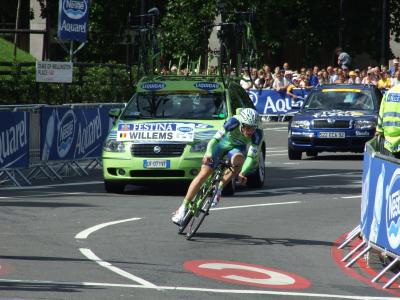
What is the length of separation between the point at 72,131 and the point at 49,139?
0.86 meters

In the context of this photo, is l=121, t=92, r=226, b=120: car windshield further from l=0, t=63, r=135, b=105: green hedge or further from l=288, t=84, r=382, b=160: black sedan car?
l=0, t=63, r=135, b=105: green hedge

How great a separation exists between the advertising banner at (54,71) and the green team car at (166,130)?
17.6 feet

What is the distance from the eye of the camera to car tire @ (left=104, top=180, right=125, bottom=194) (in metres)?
20.5

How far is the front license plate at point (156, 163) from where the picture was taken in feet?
65.2

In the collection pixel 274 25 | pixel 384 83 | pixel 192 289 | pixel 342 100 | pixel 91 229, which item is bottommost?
pixel 91 229

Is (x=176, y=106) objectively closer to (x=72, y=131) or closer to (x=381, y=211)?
(x=72, y=131)

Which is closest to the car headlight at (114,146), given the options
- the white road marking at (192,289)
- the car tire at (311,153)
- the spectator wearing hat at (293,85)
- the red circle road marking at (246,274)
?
the red circle road marking at (246,274)

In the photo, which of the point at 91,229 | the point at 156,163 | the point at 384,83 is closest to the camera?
the point at 91,229

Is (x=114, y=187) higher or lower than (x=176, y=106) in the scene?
lower

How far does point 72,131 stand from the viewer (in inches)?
933

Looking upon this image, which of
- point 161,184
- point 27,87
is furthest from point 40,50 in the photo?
point 161,184

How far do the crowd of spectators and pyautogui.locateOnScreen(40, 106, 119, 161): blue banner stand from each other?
45.3 ft

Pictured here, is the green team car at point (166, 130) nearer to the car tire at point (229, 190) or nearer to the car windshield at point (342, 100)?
the car tire at point (229, 190)

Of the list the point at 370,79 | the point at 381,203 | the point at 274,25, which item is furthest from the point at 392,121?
the point at 274,25
